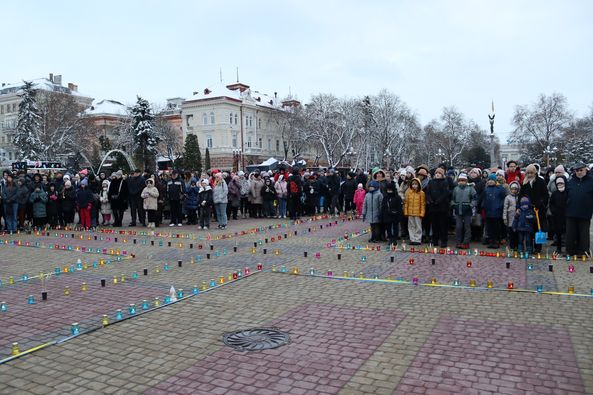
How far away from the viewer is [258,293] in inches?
331

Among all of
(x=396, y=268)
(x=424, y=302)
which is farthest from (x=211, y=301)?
(x=396, y=268)

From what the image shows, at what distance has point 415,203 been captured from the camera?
13.5 metres

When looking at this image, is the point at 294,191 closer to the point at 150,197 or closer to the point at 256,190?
the point at 256,190

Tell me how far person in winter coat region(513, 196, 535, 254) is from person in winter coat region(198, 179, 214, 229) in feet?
33.0

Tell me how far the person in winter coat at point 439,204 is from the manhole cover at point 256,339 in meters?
7.69

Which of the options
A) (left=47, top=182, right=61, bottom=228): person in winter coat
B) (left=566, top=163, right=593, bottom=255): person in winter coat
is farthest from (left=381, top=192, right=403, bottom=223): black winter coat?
(left=47, top=182, right=61, bottom=228): person in winter coat

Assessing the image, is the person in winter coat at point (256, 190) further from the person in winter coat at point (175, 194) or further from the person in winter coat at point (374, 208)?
the person in winter coat at point (374, 208)

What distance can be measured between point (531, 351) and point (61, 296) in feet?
22.9

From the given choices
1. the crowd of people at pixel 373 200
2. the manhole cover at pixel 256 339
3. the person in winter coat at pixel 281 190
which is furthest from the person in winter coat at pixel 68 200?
the manhole cover at pixel 256 339

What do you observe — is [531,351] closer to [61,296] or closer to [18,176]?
[61,296]

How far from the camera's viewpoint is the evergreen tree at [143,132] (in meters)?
54.8

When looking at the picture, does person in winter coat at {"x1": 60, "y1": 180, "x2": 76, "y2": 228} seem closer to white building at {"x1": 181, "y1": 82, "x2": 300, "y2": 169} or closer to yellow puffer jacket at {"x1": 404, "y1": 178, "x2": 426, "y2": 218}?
yellow puffer jacket at {"x1": 404, "y1": 178, "x2": 426, "y2": 218}

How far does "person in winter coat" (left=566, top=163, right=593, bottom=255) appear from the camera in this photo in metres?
11.2

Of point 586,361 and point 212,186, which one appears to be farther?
point 212,186
